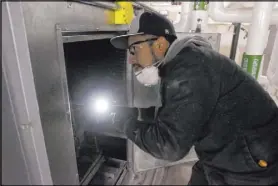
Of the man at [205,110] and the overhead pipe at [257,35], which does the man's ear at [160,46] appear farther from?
the overhead pipe at [257,35]

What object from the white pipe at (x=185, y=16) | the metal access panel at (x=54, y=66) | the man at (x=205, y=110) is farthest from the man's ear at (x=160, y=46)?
the white pipe at (x=185, y=16)

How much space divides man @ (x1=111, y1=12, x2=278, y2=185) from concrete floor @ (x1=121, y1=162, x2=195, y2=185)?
0.87 meters

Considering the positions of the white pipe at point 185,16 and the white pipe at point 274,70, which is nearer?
the white pipe at point 274,70

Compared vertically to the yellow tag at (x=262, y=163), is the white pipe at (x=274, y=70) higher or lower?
higher

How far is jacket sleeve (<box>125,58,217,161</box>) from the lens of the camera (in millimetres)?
797

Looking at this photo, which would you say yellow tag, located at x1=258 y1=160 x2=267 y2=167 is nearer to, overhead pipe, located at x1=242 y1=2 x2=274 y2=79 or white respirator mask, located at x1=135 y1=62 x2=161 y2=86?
white respirator mask, located at x1=135 y1=62 x2=161 y2=86

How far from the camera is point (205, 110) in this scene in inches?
32.7

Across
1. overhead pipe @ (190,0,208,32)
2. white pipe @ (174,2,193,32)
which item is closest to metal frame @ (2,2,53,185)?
overhead pipe @ (190,0,208,32)

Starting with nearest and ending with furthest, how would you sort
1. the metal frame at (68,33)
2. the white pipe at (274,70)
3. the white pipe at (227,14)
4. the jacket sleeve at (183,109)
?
the metal frame at (68,33) < the jacket sleeve at (183,109) < the white pipe at (274,70) < the white pipe at (227,14)

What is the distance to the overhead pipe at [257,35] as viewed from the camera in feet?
4.75

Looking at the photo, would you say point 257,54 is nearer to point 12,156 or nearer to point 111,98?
point 111,98

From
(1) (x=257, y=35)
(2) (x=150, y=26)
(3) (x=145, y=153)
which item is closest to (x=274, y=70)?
(1) (x=257, y=35)

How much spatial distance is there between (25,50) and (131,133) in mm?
669

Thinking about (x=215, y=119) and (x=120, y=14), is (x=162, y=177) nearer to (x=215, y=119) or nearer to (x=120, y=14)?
(x=215, y=119)
